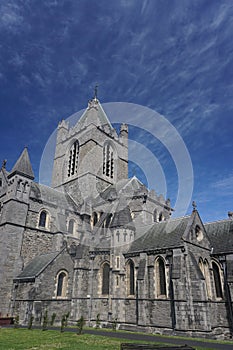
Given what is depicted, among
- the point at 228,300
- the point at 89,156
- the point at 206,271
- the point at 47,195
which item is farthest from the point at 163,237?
the point at 89,156

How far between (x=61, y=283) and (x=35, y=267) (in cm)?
294

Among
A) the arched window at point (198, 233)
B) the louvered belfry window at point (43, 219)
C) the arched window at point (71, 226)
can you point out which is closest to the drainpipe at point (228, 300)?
the arched window at point (198, 233)

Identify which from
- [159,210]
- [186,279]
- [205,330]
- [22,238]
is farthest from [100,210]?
[205,330]

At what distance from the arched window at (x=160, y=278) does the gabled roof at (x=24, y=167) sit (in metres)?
17.1

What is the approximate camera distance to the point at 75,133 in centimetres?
4769

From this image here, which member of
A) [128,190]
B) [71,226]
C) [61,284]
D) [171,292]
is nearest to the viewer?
[171,292]

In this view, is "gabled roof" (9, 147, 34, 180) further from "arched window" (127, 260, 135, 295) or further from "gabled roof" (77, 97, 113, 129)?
"gabled roof" (77, 97, 113, 129)

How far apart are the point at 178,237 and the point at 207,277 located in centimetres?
451

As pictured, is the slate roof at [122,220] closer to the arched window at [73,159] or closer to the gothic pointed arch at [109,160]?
the gothic pointed arch at [109,160]

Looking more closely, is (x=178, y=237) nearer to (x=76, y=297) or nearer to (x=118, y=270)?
(x=118, y=270)

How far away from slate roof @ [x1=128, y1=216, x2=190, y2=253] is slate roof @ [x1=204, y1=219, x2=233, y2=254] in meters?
3.43

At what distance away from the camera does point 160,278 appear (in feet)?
70.3

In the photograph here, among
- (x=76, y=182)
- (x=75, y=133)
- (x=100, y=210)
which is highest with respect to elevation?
(x=75, y=133)

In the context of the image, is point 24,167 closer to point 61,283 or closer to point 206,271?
point 61,283
